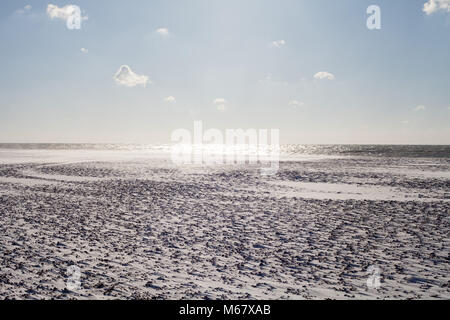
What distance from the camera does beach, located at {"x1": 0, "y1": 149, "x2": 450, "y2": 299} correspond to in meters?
8.12

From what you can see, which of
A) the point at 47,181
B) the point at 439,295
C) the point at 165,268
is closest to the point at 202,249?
the point at 165,268

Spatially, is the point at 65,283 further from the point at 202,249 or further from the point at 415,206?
the point at 415,206

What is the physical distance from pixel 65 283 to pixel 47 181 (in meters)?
23.2

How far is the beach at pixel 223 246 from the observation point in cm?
812

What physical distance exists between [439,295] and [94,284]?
9.39 metres

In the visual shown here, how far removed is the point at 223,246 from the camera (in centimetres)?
1131

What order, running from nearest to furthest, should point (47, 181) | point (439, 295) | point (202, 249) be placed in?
point (439, 295) < point (202, 249) < point (47, 181)

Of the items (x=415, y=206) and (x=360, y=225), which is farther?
A: (x=415, y=206)

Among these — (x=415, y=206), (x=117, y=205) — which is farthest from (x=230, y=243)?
(x=415, y=206)

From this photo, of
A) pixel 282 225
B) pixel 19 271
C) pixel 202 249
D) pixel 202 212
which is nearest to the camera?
pixel 19 271

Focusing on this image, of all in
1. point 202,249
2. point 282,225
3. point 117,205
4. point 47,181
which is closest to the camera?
point 202,249

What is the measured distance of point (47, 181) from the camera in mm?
27797
